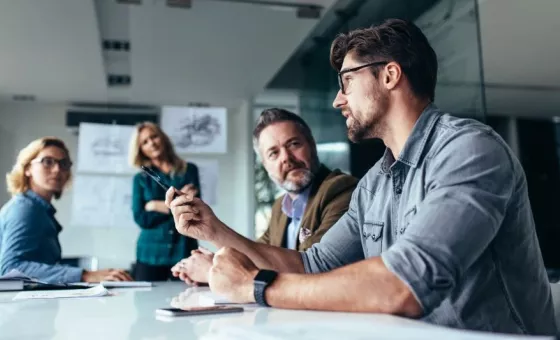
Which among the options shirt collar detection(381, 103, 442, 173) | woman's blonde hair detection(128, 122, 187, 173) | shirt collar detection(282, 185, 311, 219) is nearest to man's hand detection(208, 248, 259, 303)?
shirt collar detection(381, 103, 442, 173)

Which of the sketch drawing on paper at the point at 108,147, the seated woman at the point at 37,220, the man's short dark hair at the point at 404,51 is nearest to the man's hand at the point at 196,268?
the seated woman at the point at 37,220

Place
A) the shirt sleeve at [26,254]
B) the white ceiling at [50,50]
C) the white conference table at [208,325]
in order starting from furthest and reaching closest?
the white ceiling at [50,50]
the shirt sleeve at [26,254]
the white conference table at [208,325]

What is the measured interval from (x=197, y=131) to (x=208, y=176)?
344 millimetres

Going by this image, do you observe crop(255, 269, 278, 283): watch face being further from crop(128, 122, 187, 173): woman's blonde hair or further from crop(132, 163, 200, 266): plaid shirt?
crop(128, 122, 187, 173): woman's blonde hair

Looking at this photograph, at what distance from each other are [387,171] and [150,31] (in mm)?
2751

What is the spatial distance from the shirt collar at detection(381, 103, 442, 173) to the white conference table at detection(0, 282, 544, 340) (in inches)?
15.8

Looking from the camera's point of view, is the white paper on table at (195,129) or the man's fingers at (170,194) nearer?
the man's fingers at (170,194)

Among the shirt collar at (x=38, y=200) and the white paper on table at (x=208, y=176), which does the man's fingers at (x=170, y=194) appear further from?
the white paper on table at (x=208, y=176)

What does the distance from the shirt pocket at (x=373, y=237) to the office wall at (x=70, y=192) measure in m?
2.89

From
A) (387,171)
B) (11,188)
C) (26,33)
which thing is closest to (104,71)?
(26,33)

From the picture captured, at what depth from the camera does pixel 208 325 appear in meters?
0.75

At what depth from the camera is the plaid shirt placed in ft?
9.03

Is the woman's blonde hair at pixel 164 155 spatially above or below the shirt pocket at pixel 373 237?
above

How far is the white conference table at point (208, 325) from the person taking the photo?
2.08 ft
